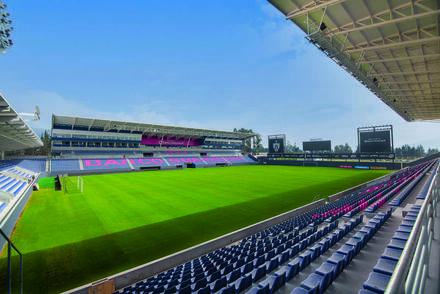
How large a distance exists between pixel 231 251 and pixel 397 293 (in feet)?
19.5

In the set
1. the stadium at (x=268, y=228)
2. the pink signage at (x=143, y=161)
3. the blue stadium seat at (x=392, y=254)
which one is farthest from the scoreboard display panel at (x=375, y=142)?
the blue stadium seat at (x=392, y=254)

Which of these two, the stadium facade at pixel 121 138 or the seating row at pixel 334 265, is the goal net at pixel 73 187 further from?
the seating row at pixel 334 265

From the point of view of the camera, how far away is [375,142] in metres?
35.3

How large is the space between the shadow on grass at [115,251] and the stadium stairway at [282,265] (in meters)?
1.96

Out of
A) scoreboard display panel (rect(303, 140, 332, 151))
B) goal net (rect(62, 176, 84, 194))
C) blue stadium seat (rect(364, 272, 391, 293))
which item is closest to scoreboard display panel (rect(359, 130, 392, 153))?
scoreboard display panel (rect(303, 140, 332, 151))

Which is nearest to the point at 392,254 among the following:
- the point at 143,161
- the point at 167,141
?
the point at 143,161

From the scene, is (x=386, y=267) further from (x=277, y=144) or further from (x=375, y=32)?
(x=277, y=144)

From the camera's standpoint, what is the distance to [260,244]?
6.73 metres

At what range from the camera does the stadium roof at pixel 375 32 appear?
8.11 metres

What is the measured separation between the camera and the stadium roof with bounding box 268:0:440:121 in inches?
319

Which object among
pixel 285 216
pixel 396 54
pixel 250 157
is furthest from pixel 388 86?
pixel 250 157

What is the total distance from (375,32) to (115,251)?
1530 centimetres

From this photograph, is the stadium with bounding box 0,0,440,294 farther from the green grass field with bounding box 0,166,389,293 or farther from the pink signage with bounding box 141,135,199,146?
the pink signage with bounding box 141,135,199,146

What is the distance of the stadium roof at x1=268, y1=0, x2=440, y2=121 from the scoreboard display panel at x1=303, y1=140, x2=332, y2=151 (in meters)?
30.7
